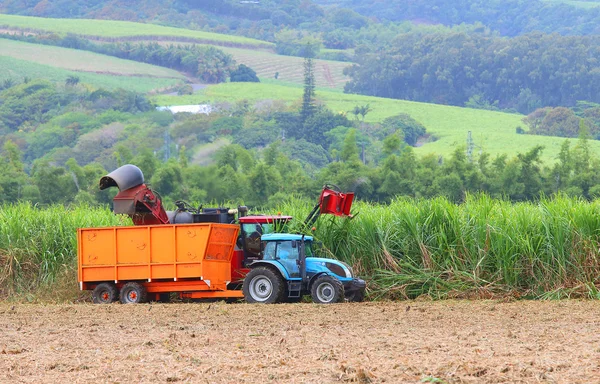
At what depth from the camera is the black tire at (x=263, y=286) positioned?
17.2 meters

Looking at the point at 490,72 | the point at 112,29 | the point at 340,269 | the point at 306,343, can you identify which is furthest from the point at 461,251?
the point at 112,29

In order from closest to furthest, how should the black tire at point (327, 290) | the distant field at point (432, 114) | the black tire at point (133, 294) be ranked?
the black tire at point (327, 290) < the black tire at point (133, 294) < the distant field at point (432, 114)

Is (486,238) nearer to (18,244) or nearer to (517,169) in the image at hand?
(18,244)

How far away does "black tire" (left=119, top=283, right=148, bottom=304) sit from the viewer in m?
17.9

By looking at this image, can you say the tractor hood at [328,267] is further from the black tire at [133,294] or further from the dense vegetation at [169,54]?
the dense vegetation at [169,54]

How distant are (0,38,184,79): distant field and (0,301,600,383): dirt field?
138 meters

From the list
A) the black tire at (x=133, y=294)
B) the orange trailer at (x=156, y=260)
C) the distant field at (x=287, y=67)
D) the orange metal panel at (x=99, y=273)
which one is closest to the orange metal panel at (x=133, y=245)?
the orange trailer at (x=156, y=260)

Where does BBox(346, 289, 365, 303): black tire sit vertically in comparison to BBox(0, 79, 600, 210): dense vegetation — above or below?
above

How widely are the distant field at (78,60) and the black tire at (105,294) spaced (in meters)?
135

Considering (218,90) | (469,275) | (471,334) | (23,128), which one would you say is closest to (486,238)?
(469,275)

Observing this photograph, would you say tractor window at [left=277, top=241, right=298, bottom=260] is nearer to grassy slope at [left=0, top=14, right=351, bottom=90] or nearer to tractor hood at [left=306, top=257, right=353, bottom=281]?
tractor hood at [left=306, top=257, right=353, bottom=281]

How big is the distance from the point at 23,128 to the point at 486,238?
339 feet

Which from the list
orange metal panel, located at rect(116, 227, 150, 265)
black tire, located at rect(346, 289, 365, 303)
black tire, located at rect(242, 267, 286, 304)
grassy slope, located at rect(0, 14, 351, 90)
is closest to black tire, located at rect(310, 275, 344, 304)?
black tire, located at rect(346, 289, 365, 303)

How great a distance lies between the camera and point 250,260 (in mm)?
18359
